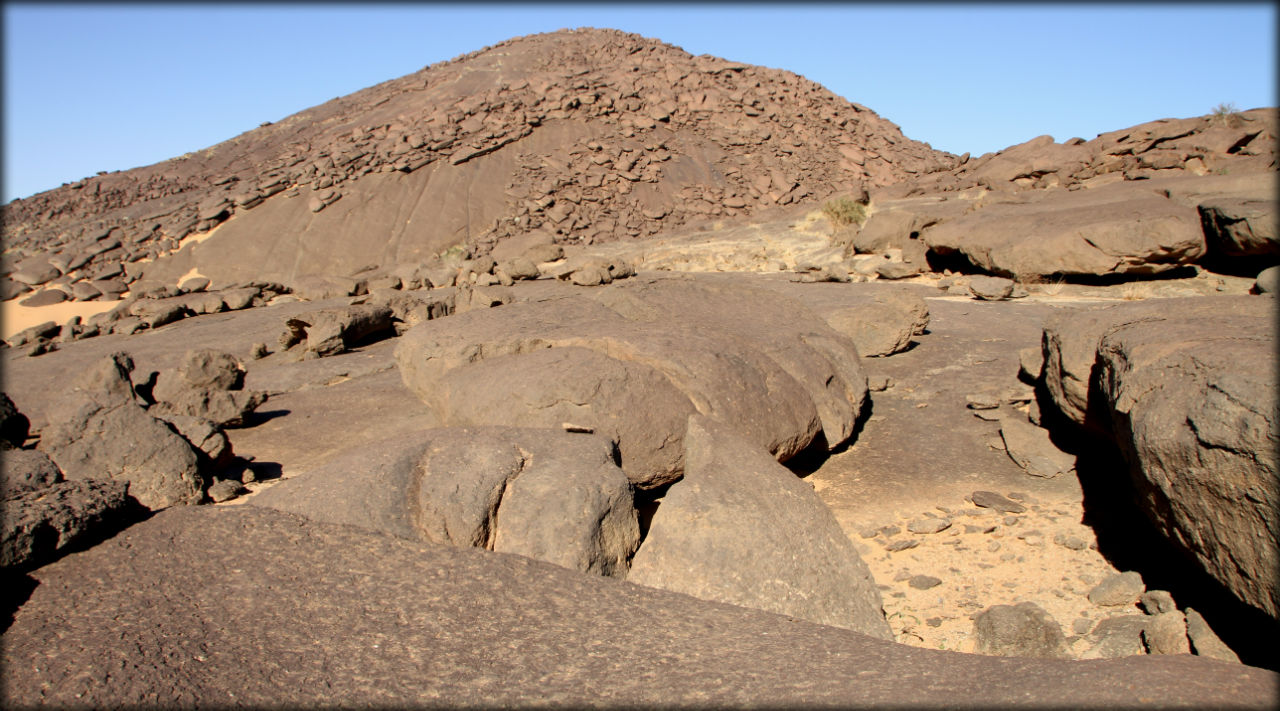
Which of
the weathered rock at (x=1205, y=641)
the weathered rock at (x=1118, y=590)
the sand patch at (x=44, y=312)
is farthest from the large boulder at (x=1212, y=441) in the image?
the sand patch at (x=44, y=312)

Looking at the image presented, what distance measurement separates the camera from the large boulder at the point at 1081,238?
28.5 feet

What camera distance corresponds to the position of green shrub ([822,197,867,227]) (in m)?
14.9

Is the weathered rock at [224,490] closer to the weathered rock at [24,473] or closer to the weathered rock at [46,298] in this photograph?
the weathered rock at [24,473]

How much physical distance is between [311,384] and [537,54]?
21686 mm

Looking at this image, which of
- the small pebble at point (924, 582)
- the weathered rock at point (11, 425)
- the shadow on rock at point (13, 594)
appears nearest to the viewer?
the shadow on rock at point (13, 594)

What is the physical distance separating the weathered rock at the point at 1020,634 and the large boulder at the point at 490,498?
160cm

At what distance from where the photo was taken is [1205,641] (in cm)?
319

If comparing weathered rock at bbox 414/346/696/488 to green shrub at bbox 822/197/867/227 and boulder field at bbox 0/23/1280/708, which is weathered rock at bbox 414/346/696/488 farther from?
green shrub at bbox 822/197/867/227

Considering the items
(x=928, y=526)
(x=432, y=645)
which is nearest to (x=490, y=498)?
(x=432, y=645)

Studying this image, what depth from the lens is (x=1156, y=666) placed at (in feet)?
7.40

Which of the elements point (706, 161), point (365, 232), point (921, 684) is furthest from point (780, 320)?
point (706, 161)

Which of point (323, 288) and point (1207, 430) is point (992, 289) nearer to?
point (1207, 430)

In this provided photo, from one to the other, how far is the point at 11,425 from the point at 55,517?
3.03m

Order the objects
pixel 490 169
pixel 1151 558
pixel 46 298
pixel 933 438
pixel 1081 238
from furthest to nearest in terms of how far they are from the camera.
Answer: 1. pixel 490 169
2. pixel 46 298
3. pixel 1081 238
4. pixel 933 438
5. pixel 1151 558
